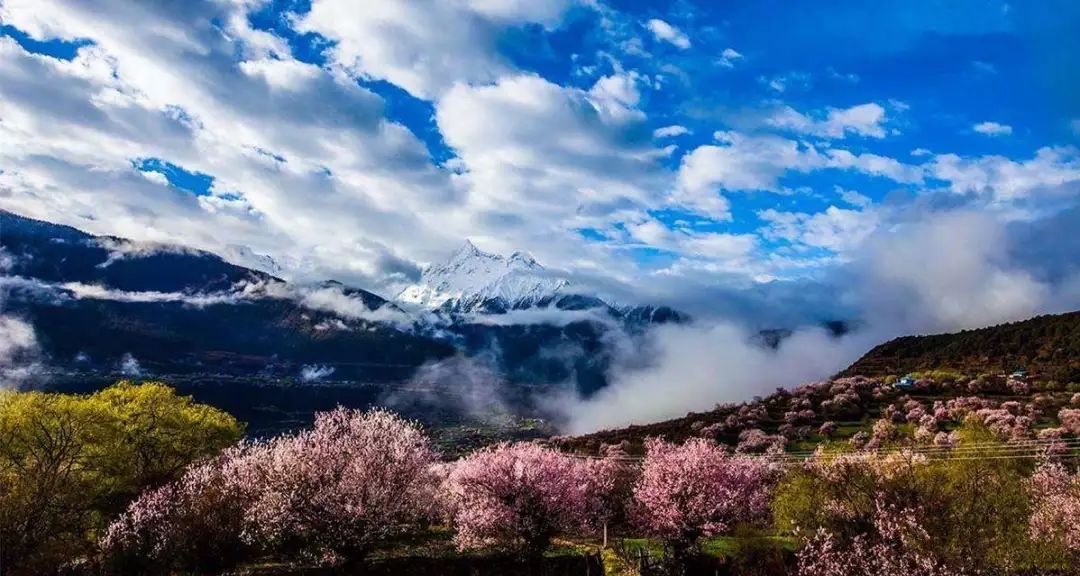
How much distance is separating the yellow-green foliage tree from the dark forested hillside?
11918cm

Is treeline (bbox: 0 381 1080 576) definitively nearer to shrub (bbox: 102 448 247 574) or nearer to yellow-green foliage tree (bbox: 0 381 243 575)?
shrub (bbox: 102 448 247 574)

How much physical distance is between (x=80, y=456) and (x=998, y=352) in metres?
152

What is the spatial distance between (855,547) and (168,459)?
57455mm

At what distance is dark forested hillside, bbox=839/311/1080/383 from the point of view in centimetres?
11440

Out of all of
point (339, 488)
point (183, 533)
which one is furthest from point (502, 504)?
point (183, 533)

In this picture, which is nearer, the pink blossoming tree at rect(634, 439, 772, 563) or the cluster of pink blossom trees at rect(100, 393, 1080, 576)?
the cluster of pink blossom trees at rect(100, 393, 1080, 576)

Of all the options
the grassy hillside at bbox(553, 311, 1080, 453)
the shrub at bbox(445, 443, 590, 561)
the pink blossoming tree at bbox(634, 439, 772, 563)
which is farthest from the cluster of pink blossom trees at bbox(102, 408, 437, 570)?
the grassy hillside at bbox(553, 311, 1080, 453)

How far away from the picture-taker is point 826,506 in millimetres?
35719

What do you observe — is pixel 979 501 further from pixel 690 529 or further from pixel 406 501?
pixel 406 501

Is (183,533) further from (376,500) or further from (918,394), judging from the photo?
(918,394)

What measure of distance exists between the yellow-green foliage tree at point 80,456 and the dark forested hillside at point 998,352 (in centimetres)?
11918

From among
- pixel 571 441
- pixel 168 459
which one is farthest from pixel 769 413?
pixel 168 459

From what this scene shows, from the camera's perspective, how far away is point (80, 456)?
5059cm

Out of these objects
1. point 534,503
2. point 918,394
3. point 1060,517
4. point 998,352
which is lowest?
point 534,503
